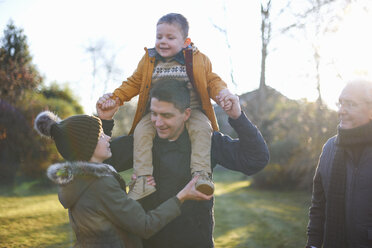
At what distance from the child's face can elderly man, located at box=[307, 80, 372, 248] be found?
1.48m

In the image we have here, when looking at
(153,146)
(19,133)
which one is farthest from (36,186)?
(153,146)

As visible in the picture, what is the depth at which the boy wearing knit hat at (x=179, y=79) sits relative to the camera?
2564 mm

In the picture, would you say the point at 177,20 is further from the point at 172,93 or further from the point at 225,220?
the point at 225,220

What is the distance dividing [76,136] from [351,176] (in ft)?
7.11

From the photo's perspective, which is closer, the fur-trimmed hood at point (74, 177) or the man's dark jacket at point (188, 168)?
the fur-trimmed hood at point (74, 177)

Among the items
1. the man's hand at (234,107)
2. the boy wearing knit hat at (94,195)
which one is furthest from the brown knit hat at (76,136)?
the man's hand at (234,107)

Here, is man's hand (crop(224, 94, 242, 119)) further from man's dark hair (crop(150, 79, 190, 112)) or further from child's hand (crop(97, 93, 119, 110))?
child's hand (crop(97, 93, 119, 110))

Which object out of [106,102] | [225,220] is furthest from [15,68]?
[106,102]

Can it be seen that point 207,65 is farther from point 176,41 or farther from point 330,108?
point 330,108

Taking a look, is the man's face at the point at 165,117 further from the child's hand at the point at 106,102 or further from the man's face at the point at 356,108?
the man's face at the point at 356,108

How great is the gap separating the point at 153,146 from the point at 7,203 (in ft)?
30.3

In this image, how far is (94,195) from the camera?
2178 mm

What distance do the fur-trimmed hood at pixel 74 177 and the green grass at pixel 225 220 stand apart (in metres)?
4.80

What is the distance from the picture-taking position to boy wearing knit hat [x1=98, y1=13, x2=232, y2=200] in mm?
2564
